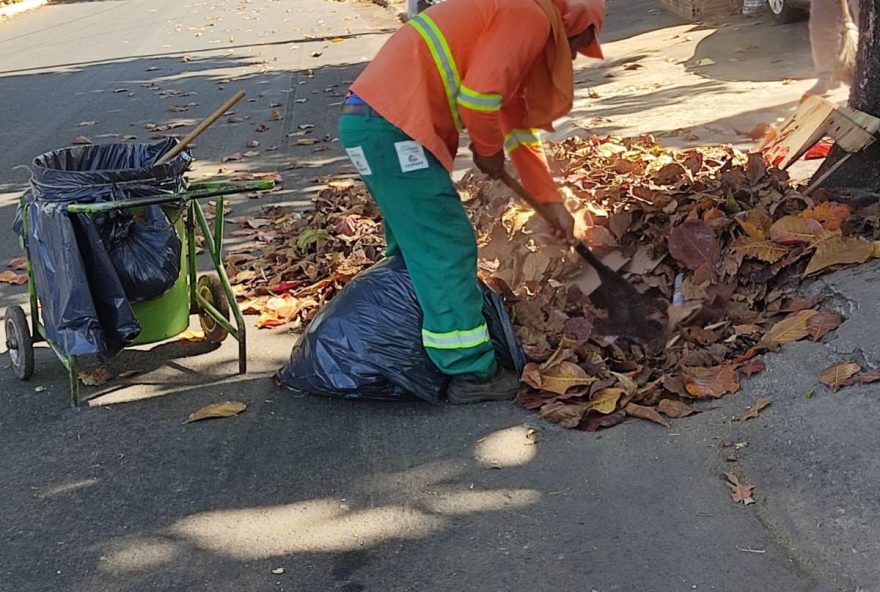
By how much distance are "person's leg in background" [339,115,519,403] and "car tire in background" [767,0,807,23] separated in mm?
7849

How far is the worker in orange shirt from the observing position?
3467 mm

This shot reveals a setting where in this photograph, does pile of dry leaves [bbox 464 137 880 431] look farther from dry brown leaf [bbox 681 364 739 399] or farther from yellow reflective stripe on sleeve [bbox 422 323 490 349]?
yellow reflective stripe on sleeve [bbox 422 323 490 349]

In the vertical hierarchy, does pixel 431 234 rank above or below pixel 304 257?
above

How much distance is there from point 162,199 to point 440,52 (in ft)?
4.18

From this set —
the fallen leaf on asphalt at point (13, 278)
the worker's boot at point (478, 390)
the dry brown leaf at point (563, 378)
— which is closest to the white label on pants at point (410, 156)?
the worker's boot at point (478, 390)

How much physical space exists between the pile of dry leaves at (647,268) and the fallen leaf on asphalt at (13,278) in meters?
1.21

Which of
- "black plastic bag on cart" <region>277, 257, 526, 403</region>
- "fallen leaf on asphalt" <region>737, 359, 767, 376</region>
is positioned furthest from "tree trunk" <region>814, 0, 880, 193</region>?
"black plastic bag on cart" <region>277, 257, 526, 403</region>

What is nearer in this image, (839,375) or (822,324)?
(839,375)

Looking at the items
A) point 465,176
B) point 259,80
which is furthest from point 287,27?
point 465,176

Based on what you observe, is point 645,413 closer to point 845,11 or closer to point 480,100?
point 480,100

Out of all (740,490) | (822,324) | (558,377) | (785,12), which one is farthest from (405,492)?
(785,12)

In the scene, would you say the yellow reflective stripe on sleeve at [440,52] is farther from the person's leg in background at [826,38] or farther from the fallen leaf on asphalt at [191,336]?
the person's leg in background at [826,38]

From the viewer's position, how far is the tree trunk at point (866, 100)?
4.78 metres

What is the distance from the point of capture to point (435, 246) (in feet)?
12.5
